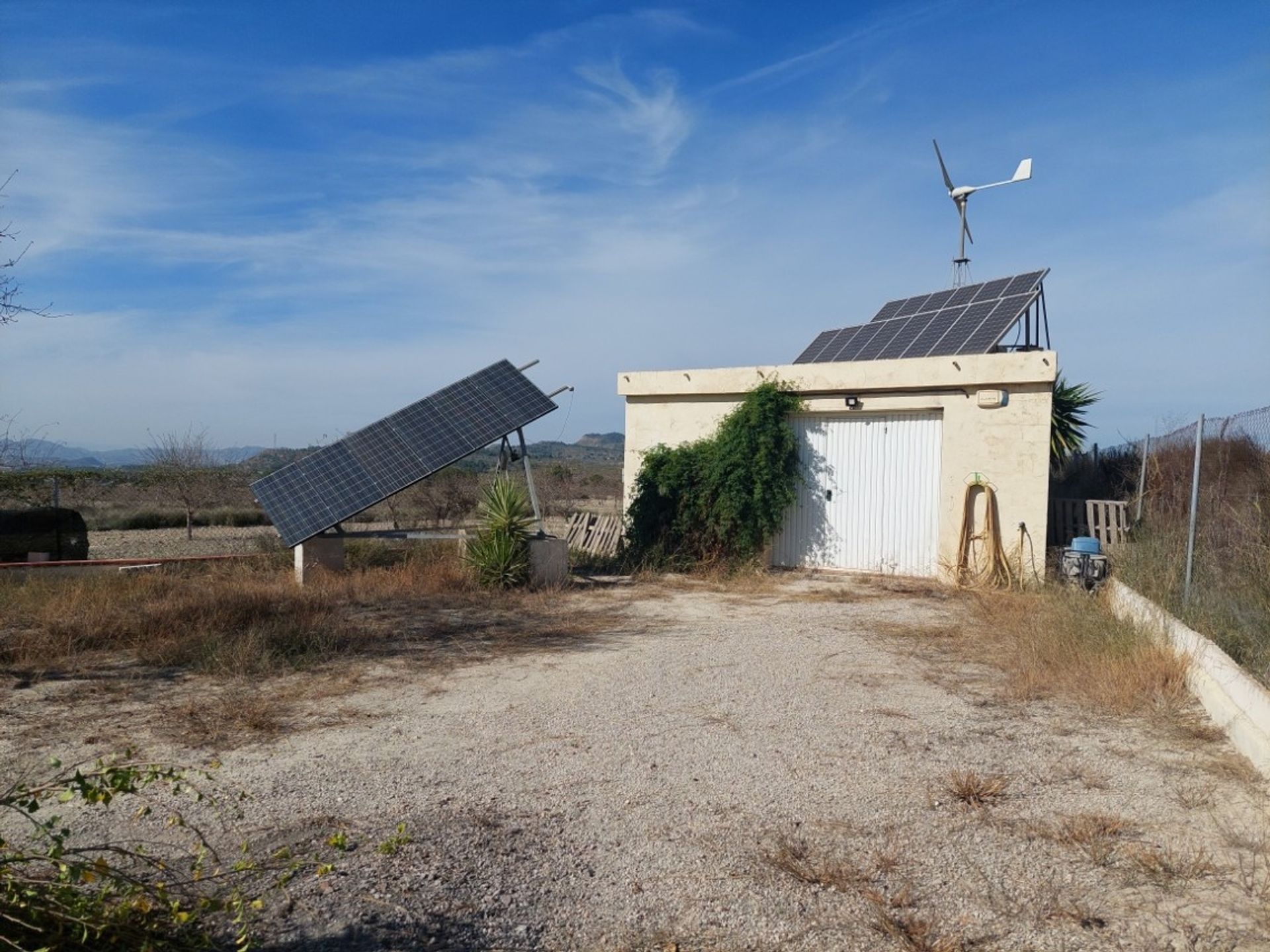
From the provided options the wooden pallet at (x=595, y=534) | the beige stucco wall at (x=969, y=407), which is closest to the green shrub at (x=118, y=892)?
the beige stucco wall at (x=969, y=407)

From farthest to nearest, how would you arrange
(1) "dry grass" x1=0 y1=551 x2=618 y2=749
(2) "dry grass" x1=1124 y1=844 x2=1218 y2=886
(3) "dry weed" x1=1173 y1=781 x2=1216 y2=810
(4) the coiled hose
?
(4) the coiled hose < (1) "dry grass" x1=0 y1=551 x2=618 y2=749 < (3) "dry weed" x1=1173 y1=781 x2=1216 y2=810 < (2) "dry grass" x1=1124 y1=844 x2=1218 y2=886

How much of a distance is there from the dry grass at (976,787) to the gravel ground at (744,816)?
51 millimetres

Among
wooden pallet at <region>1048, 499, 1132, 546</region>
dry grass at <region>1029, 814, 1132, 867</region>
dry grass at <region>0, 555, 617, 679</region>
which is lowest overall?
dry grass at <region>1029, 814, 1132, 867</region>

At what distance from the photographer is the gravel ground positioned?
12.2ft

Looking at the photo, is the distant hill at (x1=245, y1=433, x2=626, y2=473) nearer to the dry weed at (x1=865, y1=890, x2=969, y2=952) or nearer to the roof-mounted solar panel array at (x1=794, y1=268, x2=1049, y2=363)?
the roof-mounted solar panel array at (x1=794, y1=268, x2=1049, y2=363)

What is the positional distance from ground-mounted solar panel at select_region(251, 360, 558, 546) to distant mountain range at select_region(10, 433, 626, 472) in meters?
0.54

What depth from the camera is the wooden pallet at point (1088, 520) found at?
44.2 feet

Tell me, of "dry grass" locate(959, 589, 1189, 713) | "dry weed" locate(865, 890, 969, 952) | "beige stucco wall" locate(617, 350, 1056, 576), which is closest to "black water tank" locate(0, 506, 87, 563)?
"beige stucco wall" locate(617, 350, 1056, 576)

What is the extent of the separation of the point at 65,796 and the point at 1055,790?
4.81 m

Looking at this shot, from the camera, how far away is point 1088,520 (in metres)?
13.7

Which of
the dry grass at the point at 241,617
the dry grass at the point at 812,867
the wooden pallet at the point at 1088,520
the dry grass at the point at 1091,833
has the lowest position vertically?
the dry grass at the point at 812,867

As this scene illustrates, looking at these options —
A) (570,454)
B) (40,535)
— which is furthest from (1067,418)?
(570,454)

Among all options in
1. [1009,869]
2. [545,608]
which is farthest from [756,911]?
[545,608]

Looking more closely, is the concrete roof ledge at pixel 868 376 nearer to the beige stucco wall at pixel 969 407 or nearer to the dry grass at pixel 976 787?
the beige stucco wall at pixel 969 407
